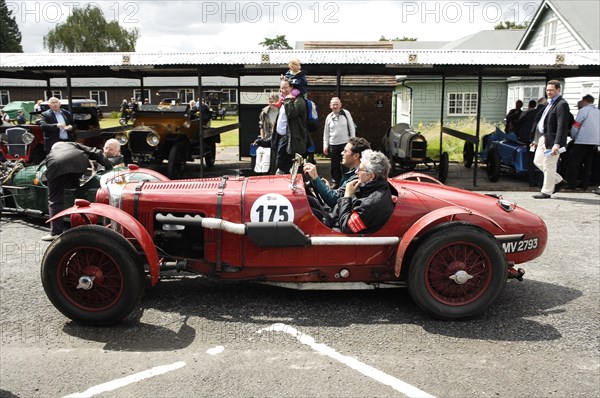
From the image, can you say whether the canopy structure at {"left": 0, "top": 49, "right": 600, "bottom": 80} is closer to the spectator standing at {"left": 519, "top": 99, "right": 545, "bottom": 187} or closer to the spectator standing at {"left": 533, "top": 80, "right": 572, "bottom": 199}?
the spectator standing at {"left": 519, "top": 99, "right": 545, "bottom": 187}

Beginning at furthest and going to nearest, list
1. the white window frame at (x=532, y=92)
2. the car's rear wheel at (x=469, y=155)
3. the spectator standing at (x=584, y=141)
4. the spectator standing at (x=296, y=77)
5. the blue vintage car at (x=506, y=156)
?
the white window frame at (x=532, y=92) < the car's rear wheel at (x=469, y=155) < the blue vintage car at (x=506, y=156) < the spectator standing at (x=584, y=141) < the spectator standing at (x=296, y=77)

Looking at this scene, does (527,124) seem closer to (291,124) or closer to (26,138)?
(291,124)

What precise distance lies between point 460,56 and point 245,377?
963 centimetres

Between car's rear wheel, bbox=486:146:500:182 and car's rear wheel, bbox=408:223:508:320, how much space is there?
8510mm

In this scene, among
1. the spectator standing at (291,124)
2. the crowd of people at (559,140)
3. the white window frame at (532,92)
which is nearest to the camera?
the spectator standing at (291,124)

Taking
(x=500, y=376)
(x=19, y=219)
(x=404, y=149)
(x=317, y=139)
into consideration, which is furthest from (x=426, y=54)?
(x=500, y=376)

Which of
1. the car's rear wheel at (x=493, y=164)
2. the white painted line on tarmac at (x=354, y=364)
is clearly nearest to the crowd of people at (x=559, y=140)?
the car's rear wheel at (x=493, y=164)

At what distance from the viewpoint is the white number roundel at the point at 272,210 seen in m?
4.37

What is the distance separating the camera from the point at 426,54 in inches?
445

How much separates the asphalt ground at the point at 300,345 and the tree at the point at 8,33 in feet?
225

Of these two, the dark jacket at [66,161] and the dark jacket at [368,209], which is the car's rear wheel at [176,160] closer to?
the dark jacket at [66,161]

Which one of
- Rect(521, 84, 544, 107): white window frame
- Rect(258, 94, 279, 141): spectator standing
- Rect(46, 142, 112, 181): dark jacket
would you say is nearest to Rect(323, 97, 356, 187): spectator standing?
Rect(258, 94, 279, 141): spectator standing

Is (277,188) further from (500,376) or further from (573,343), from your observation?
(573,343)

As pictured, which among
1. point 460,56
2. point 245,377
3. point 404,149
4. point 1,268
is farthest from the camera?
point 404,149
